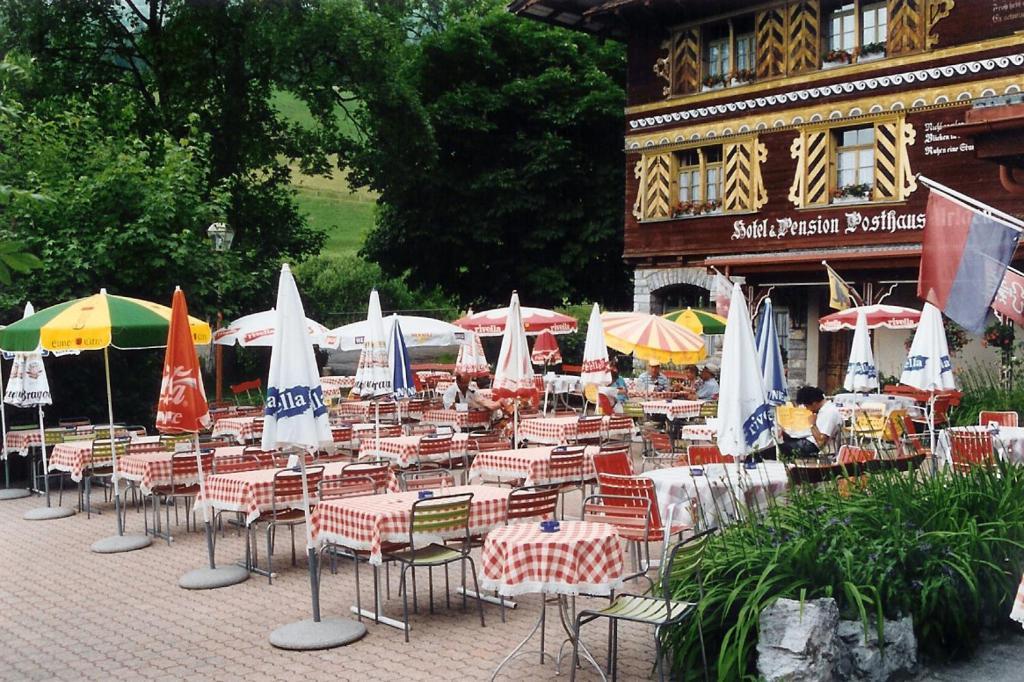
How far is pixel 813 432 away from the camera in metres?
11.0

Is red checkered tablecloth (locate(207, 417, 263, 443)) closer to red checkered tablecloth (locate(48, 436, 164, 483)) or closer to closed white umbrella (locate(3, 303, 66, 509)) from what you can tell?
red checkered tablecloth (locate(48, 436, 164, 483))

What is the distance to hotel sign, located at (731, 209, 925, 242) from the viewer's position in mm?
21906

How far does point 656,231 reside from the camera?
26.4m

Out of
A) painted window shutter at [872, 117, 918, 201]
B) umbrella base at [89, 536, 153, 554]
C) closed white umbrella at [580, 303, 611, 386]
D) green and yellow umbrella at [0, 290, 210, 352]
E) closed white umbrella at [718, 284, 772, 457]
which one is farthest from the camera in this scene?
painted window shutter at [872, 117, 918, 201]

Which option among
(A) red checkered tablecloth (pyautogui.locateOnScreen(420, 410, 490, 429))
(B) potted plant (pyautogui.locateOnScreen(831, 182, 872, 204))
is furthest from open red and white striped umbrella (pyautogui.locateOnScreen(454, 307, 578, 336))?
(B) potted plant (pyautogui.locateOnScreen(831, 182, 872, 204))

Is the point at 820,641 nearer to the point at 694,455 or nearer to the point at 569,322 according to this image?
the point at 694,455

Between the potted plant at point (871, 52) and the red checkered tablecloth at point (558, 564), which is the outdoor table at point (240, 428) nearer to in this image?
the red checkered tablecloth at point (558, 564)

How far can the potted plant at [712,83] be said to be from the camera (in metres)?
24.8

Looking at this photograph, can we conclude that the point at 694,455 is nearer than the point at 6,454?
Yes

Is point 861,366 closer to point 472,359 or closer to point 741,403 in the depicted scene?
point 741,403

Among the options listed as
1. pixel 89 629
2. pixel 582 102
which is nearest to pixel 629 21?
pixel 582 102

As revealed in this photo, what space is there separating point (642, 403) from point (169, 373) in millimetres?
9165

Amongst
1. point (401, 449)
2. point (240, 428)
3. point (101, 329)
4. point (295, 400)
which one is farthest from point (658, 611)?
point (240, 428)

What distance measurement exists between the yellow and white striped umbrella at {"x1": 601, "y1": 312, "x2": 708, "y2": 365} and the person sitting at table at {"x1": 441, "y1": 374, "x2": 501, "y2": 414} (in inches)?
88.9
